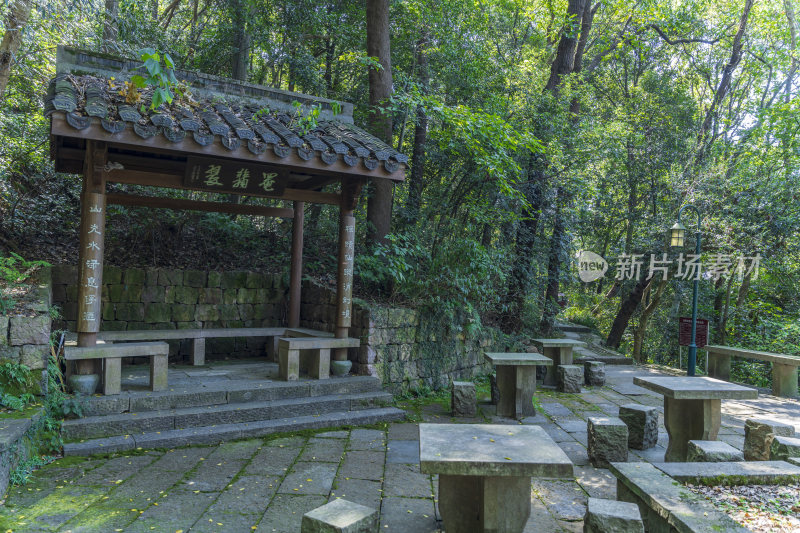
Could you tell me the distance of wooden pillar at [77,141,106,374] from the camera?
192 inches

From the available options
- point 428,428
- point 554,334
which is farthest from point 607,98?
point 428,428

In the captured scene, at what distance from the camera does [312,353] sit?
6.14m

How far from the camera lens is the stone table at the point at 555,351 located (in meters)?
8.13

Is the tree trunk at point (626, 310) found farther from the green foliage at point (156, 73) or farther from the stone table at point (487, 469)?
the green foliage at point (156, 73)

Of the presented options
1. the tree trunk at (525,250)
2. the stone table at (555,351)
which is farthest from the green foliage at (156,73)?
the tree trunk at (525,250)

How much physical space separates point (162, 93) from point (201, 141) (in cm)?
194

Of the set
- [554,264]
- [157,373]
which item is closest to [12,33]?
[157,373]

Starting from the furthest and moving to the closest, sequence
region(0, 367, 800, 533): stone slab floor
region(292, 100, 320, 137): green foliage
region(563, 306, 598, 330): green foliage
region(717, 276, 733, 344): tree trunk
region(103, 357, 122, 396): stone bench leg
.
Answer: region(563, 306, 598, 330): green foliage, region(717, 276, 733, 344): tree trunk, region(292, 100, 320, 137): green foliage, region(103, 357, 122, 396): stone bench leg, region(0, 367, 800, 533): stone slab floor

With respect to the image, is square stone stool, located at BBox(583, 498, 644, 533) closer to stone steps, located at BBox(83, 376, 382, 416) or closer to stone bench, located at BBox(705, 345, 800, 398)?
stone steps, located at BBox(83, 376, 382, 416)

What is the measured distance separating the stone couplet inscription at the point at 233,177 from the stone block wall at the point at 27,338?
1954 millimetres

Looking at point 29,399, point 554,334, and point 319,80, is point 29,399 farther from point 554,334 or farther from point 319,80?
point 554,334

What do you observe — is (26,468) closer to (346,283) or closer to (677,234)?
(346,283)

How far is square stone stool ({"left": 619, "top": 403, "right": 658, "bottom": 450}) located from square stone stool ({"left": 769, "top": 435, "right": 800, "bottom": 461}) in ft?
3.63

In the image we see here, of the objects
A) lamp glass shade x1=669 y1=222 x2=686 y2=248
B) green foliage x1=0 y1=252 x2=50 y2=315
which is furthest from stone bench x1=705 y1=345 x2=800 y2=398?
green foliage x1=0 y1=252 x2=50 y2=315
